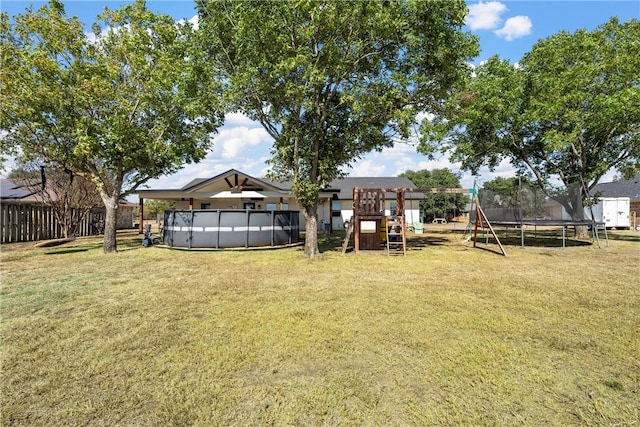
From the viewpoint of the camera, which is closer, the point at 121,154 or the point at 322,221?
the point at 121,154

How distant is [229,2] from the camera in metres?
9.74

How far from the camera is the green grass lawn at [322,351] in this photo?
2.50 meters

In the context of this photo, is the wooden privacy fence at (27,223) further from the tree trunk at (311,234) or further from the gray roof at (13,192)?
the tree trunk at (311,234)

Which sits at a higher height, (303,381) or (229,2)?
(229,2)

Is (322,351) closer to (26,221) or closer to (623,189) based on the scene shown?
(26,221)

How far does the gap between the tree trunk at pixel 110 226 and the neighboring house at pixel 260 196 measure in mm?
6648

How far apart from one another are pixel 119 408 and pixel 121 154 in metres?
12.3

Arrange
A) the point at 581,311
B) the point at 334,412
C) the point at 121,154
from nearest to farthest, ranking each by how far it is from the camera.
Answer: the point at 334,412 → the point at 581,311 → the point at 121,154

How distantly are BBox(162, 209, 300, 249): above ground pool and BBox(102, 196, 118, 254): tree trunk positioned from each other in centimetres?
217

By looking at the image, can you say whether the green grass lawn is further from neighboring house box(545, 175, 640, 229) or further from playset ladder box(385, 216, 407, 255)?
neighboring house box(545, 175, 640, 229)

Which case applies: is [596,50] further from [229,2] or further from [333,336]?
[333,336]

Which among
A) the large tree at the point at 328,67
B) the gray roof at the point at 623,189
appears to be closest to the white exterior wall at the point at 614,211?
the gray roof at the point at 623,189

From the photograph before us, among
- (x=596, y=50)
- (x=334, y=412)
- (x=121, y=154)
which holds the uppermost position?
(x=596, y=50)

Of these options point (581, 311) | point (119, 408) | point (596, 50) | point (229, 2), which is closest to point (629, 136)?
point (596, 50)
